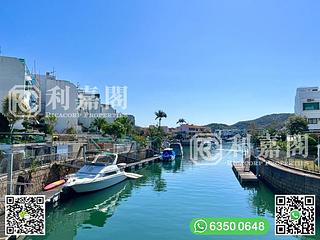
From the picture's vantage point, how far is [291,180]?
1008 inches

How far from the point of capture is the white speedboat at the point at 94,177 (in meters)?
26.7

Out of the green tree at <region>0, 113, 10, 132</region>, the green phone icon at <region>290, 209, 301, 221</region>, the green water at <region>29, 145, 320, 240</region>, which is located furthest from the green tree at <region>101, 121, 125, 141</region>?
the green phone icon at <region>290, 209, 301, 221</region>

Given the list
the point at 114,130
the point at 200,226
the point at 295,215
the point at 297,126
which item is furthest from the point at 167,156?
the point at 295,215

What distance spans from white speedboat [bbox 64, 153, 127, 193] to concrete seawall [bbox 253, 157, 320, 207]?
15564 mm

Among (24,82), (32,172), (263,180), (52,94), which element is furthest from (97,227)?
(52,94)

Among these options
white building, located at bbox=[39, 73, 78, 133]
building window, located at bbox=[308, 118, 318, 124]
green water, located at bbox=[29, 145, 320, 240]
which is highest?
white building, located at bbox=[39, 73, 78, 133]

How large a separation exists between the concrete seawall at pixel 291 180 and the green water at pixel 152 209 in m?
1.26

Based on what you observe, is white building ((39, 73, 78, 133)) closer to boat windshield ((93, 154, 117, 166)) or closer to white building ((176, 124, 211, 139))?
boat windshield ((93, 154, 117, 166))

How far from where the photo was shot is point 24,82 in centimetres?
4984

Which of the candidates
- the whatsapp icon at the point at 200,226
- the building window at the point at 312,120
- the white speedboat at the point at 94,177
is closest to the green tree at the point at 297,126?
the building window at the point at 312,120

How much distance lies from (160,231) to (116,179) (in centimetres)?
1570

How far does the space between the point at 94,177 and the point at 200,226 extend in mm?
13461

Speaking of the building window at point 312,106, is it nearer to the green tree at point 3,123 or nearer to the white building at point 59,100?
the white building at point 59,100

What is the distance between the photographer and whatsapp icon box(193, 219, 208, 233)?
1753 centimetres
